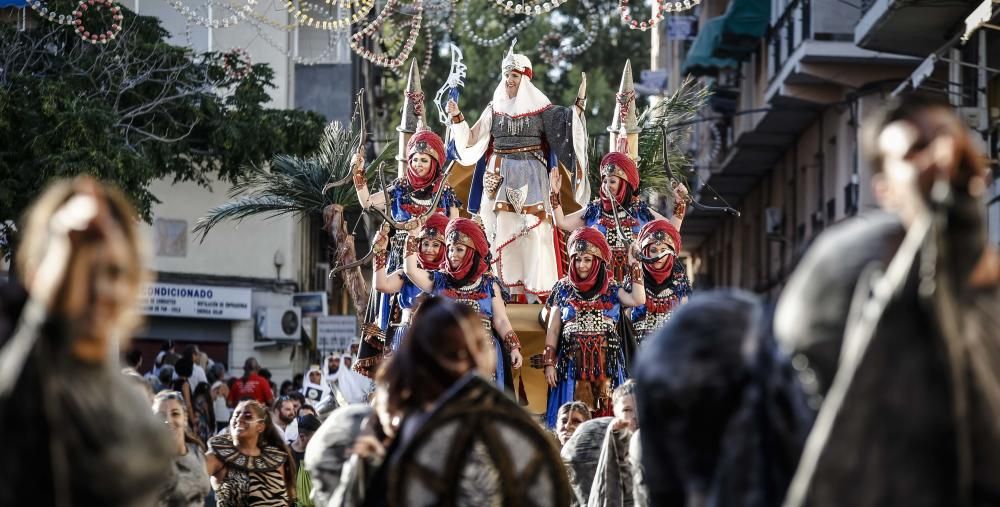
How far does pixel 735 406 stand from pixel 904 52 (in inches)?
868

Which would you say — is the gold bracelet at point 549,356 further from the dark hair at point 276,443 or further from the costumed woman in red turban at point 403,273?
the dark hair at point 276,443

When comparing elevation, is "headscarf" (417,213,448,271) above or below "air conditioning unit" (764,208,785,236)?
below

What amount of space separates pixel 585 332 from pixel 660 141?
544cm

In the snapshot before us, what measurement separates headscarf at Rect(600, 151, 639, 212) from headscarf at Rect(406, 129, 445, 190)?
129cm

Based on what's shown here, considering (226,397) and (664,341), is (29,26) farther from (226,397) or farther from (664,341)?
(664,341)

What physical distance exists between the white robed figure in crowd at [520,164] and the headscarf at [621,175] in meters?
1.02

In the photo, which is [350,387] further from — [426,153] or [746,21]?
[746,21]

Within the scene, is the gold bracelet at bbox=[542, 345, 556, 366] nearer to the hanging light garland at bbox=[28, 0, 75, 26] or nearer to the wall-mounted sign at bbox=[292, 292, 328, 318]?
the hanging light garland at bbox=[28, 0, 75, 26]

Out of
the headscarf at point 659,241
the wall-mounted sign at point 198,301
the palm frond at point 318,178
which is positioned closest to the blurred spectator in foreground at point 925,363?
the headscarf at point 659,241

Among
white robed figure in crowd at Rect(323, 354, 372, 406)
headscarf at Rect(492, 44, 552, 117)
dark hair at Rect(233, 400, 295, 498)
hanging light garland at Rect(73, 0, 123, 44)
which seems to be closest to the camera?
dark hair at Rect(233, 400, 295, 498)

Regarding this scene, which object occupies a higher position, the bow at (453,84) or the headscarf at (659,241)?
the bow at (453,84)

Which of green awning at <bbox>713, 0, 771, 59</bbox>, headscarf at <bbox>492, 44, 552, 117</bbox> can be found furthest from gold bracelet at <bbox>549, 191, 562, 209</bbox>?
green awning at <bbox>713, 0, 771, 59</bbox>

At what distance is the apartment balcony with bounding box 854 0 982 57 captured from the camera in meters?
23.3

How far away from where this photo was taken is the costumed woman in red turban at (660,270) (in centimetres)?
1571
